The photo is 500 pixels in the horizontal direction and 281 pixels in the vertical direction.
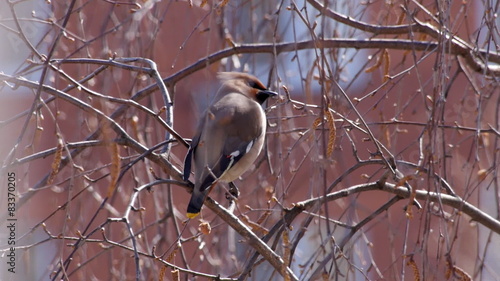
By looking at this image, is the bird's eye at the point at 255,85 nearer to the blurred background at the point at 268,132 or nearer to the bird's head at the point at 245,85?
the bird's head at the point at 245,85

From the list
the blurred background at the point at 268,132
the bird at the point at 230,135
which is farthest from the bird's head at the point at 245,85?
the blurred background at the point at 268,132

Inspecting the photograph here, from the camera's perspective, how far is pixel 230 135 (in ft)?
13.7

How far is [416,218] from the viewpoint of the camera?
738 centimetres

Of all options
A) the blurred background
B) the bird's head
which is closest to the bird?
the bird's head

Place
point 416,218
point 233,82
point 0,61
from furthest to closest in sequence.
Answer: point 416,218 < point 233,82 < point 0,61

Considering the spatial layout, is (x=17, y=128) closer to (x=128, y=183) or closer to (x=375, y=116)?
(x=128, y=183)

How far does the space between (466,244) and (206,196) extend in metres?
4.07

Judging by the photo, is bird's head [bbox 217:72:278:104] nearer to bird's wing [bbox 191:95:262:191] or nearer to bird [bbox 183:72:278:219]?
bird [bbox 183:72:278:219]

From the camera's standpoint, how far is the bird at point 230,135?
12.2 feet

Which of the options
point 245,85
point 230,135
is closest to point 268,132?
point 230,135

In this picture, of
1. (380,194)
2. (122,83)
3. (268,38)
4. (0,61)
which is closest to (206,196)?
(0,61)

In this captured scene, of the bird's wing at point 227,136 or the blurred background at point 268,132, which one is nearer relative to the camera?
the blurred background at point 268,132

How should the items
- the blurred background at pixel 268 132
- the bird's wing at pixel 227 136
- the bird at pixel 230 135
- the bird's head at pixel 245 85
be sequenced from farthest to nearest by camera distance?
the bird's head at pixel 245 85
the bird's wing at pixel 227 136
the bird at pixel 230 135
the blurred background at pixel 268 132

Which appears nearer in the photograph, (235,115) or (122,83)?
(235,115)
